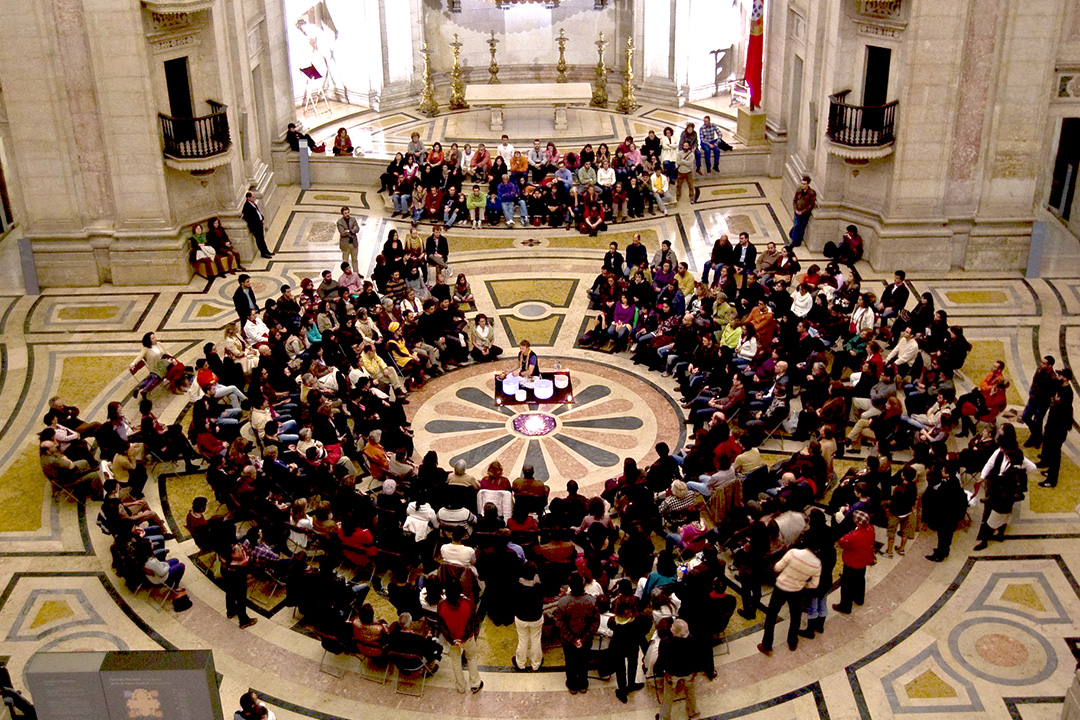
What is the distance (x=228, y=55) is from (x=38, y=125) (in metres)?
4.18

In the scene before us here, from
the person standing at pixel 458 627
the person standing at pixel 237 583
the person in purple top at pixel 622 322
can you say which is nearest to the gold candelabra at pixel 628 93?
the person in purple top at pixel 622 322

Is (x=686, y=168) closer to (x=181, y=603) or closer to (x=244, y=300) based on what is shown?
(x=244, y=300)

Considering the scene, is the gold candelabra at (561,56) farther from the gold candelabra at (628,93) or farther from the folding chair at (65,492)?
the folding chair at (65,492)

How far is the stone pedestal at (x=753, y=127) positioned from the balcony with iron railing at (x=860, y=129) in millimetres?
6176

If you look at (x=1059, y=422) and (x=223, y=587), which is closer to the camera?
(x=223, y=587)

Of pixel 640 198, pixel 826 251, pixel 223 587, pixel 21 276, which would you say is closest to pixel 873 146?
pixel 826 251

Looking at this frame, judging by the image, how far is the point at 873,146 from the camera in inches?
912

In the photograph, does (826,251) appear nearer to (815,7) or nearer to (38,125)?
(815,7)

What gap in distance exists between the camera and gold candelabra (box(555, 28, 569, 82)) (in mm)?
36281

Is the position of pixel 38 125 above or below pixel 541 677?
above

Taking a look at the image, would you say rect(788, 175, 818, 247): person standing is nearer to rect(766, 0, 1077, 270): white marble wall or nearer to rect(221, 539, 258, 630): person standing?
rect(766, 0, 1077, 270): white marble wall

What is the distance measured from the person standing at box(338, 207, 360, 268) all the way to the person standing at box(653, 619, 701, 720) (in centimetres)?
1387

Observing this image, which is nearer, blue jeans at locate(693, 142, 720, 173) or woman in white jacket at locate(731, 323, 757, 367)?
woman in white jacket at locate(731, 323, 757, 367)

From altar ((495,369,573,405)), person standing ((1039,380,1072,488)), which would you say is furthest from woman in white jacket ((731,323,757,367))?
person standing ((1039,380,1072,488))
